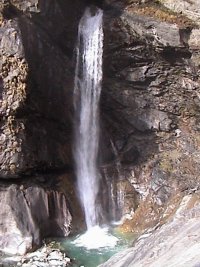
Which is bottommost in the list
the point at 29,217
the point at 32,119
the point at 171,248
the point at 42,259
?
the point at 42,259

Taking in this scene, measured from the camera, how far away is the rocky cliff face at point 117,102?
1486cm

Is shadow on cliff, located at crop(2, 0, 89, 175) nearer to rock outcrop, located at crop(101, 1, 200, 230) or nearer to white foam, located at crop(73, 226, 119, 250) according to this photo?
rock outcrop, located at crop(101, 1, 200, 230)

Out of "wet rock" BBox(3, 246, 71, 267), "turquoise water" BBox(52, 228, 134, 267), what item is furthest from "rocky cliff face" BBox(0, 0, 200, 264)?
"turquoise water" BBox(52, 228, 134, 267)

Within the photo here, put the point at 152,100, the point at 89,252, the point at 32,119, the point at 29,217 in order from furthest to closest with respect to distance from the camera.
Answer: the point at 152,100, the point at 32,119, the point at 29,217, the point at 89,252

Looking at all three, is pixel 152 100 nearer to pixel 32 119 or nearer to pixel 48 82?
pixel 48 82

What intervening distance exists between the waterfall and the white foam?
3.59 ft

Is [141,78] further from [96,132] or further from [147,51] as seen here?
[96,132]

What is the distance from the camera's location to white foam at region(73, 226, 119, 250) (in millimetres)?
14414

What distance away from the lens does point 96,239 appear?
1490 cm

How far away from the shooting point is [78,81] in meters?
17.2

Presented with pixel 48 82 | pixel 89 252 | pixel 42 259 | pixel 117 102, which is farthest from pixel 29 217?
pixel 117 102

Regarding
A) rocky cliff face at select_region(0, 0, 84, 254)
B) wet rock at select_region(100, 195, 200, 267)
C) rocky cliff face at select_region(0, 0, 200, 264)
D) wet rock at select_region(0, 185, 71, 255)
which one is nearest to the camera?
wet rock at select_region(100, 195, 200, 267)

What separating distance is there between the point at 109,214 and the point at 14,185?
362 centimetres

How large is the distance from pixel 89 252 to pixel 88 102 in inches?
229
